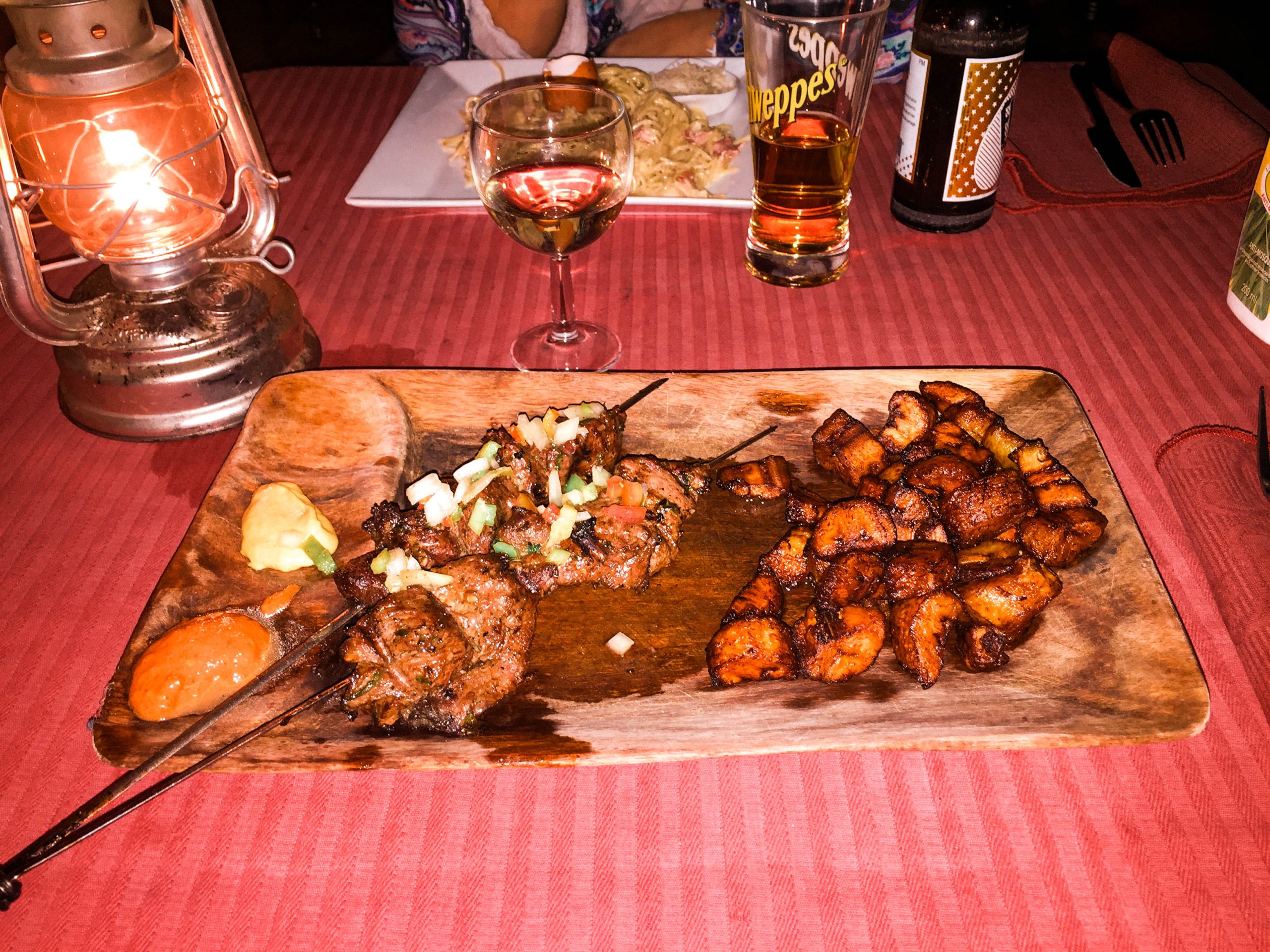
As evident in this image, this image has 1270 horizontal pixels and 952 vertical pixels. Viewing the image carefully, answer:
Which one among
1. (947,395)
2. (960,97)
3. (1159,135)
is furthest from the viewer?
(1159,135)

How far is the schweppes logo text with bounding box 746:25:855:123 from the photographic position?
2648 mm

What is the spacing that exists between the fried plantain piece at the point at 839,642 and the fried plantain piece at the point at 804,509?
31 centimetres

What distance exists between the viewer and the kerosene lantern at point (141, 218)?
2.16m

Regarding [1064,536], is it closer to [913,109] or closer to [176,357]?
[913,109]

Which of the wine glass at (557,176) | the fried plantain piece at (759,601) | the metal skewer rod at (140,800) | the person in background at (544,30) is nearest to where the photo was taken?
the metal skewer rod at (140,800)

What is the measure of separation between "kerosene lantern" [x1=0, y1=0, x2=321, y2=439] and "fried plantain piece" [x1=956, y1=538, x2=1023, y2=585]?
207cm

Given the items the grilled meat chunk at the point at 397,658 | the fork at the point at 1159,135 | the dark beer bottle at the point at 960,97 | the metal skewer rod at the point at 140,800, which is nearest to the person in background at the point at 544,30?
the fork at the point at 1159,135

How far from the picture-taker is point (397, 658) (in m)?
1.88

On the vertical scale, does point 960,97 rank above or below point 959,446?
above

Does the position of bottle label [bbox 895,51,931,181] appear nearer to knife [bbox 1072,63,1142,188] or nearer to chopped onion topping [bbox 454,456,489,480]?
knife [bbox 1072,63,1142,188]

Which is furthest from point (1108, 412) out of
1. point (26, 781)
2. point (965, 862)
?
point (26, 781)

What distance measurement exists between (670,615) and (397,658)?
0.63 m

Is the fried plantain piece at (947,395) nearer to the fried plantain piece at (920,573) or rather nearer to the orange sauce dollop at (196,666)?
the fried plantain piece at (920,573)

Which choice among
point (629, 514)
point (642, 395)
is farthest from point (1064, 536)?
point (642, 395)
